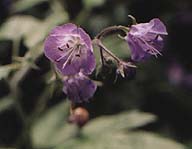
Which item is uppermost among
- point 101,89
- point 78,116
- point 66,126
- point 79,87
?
point 79,87

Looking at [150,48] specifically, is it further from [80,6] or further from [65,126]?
[80,6]

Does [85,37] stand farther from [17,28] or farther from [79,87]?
[17,28]

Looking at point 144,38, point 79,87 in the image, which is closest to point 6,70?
point 79,87

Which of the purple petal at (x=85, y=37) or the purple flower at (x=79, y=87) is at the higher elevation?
the purple petal at (x=85, y=37)

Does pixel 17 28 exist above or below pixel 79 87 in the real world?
below

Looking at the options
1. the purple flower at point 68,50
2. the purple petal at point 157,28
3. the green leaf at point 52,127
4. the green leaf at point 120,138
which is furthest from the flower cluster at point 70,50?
the green leaf at point 52,127

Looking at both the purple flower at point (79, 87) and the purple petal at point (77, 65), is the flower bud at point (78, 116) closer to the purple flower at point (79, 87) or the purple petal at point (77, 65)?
the purple flower at point (79, 87)

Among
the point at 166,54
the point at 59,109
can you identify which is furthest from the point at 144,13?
the point at 59,109
